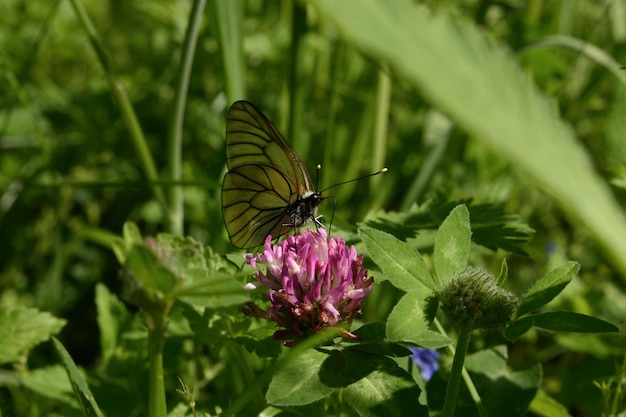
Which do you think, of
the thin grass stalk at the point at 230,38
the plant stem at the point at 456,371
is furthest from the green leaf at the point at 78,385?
the thin grass stalk at the point at 230,38

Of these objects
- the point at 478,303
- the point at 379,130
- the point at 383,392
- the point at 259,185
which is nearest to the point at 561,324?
the point at 478,303

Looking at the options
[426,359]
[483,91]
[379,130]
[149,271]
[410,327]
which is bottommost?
[426,359]

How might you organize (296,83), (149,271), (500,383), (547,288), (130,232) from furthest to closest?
(296,83) → (500,383) → (130,232) → (547,288) → (149,271)

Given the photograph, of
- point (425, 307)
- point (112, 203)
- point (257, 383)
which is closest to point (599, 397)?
point (425, 307)

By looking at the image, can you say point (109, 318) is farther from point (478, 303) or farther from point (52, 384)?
point (478, 303)

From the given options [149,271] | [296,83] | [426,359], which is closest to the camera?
[149,271]

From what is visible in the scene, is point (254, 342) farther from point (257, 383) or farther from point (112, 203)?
point (112, 203)

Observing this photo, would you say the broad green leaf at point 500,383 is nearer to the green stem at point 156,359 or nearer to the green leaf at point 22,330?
the green stem at point 156,359

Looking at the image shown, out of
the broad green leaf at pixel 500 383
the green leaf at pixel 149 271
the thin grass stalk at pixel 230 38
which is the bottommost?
the broad green leaf at pixel 500 383
